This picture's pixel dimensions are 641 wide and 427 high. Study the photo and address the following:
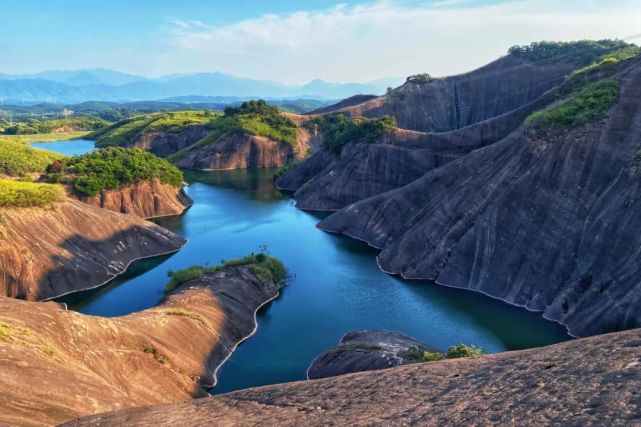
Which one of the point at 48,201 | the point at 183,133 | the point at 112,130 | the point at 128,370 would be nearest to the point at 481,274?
the point at 128,370

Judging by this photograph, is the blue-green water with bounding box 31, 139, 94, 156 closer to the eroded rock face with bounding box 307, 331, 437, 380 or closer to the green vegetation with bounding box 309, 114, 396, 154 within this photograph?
the green vegetation with bounding box 309, 114, 396, 154

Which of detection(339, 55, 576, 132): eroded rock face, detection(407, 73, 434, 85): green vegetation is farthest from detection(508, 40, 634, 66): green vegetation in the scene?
detection(407, 73, 434, 85): green vegetation

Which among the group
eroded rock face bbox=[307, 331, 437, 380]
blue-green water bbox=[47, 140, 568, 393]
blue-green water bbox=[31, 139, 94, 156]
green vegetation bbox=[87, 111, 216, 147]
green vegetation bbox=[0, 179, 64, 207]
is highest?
green vegetation bbox=[87, 111, 216, 147]

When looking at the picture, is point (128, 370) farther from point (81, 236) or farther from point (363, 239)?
point (363, 239)

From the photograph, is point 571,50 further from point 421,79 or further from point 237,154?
point 237,154

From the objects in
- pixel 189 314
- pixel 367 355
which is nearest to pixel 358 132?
pixel 189 314

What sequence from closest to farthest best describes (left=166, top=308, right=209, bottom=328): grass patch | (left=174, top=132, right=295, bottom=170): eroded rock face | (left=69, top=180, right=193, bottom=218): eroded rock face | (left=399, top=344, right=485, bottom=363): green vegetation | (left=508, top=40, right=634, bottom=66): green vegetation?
(left=399, top=344, right=485, bottom=363): green vegetation → (left=166, top=308, right=209, bottom=328): grass patch → (left=69, top=180, right=193, bottom=218): eroded rock face → (left=508, top=40, right=634, bottom=66): green vegetation → (left=174, top=132, right=295, bottom=170): eroded rock face
